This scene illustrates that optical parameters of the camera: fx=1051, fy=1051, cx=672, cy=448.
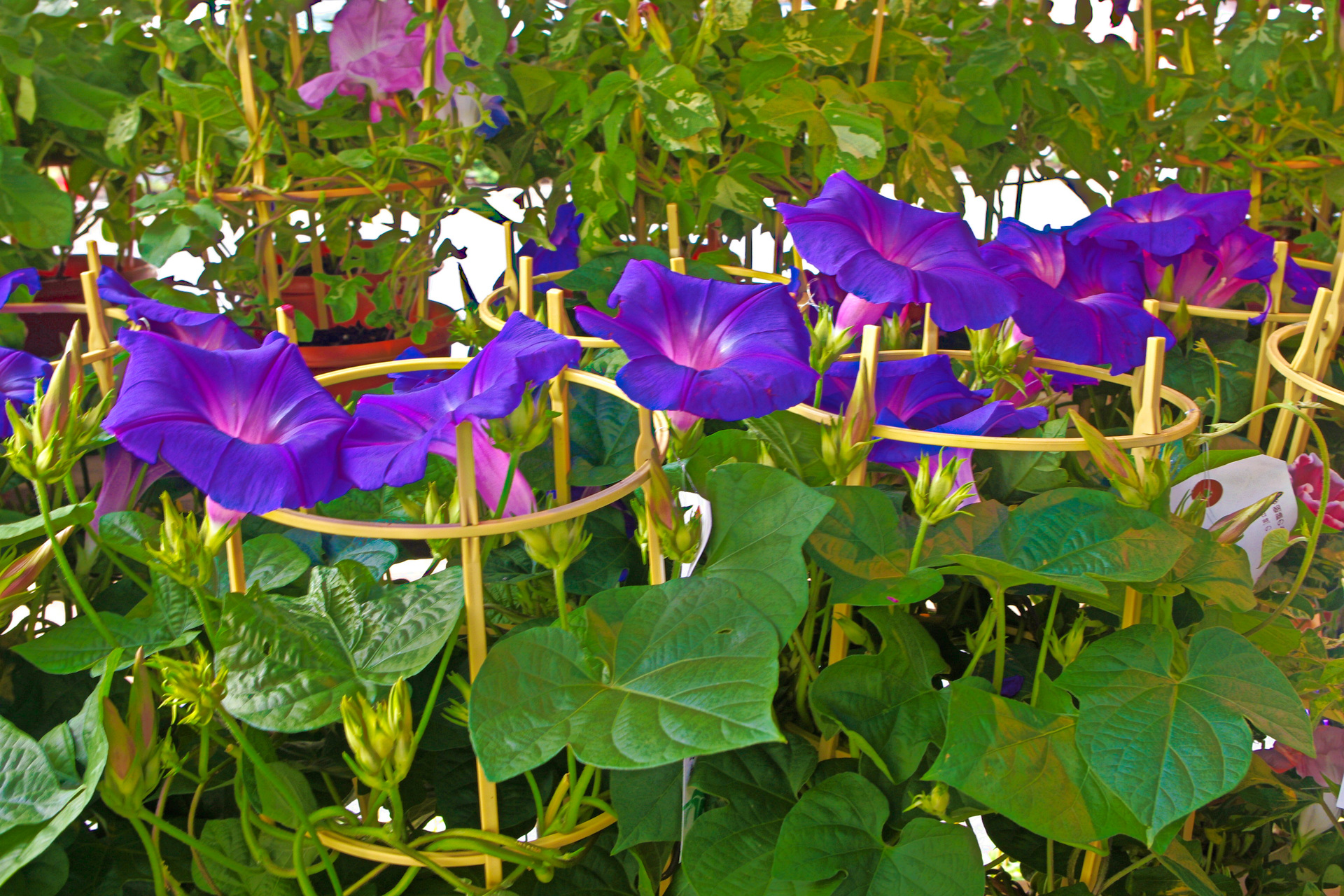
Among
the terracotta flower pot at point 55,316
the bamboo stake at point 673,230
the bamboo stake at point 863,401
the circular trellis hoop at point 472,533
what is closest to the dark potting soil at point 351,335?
the terracotta flower pot at point 55,316

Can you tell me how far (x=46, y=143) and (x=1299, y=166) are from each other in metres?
1.51

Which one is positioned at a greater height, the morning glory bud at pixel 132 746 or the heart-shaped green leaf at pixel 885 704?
the morning glory bud at pixel 132 746

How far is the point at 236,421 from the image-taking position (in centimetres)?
50

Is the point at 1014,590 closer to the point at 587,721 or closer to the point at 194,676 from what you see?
the point at 587,721

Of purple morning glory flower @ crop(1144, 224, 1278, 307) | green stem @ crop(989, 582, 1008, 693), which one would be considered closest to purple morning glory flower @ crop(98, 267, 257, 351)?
green stem @ crop(989, 582, 1008, 693)

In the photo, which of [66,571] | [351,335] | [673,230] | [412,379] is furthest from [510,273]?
[66,571]

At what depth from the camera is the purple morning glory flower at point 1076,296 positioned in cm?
68

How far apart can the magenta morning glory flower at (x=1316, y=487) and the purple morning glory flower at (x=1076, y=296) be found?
0.13 meters

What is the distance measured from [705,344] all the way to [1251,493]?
34cm

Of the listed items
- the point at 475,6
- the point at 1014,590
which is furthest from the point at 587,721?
the point at 475,6

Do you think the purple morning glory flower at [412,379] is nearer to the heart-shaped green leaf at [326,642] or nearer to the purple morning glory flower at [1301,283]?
the heart-shaped green leaf at [326,642]

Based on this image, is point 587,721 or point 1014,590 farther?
point 1014,590

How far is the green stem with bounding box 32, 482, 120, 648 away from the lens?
0.47 metres

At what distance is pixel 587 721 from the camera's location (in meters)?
0.44
